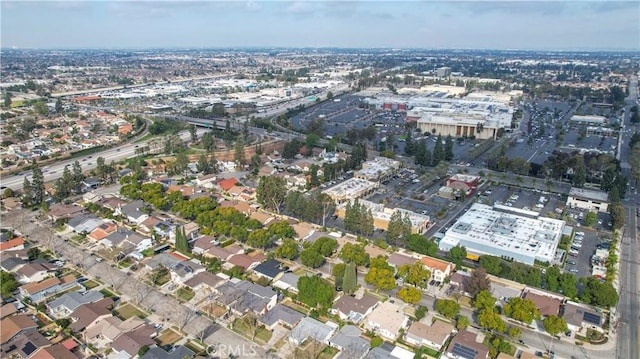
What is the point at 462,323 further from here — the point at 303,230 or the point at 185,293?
the point at 185,293

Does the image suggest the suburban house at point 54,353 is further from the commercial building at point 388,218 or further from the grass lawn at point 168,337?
the commercial building at point 388,218

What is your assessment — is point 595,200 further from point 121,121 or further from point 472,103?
point 121,121

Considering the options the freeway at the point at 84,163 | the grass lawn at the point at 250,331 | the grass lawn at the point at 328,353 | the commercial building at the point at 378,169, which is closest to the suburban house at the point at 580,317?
the grass lawn at the point at 328,353

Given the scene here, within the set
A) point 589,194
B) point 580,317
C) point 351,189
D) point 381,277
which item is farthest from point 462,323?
point 589,194

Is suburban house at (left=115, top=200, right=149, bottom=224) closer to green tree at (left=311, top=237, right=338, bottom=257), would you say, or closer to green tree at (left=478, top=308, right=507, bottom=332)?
green tree at (left=311, top=237, right=338, bottom=257)

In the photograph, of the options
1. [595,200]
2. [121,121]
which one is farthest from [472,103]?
[121,121]

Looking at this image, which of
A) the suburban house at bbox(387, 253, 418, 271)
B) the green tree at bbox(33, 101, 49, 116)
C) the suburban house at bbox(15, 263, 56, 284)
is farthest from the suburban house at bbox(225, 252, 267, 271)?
the green tree at bbox(33, 101, 49, 116)
